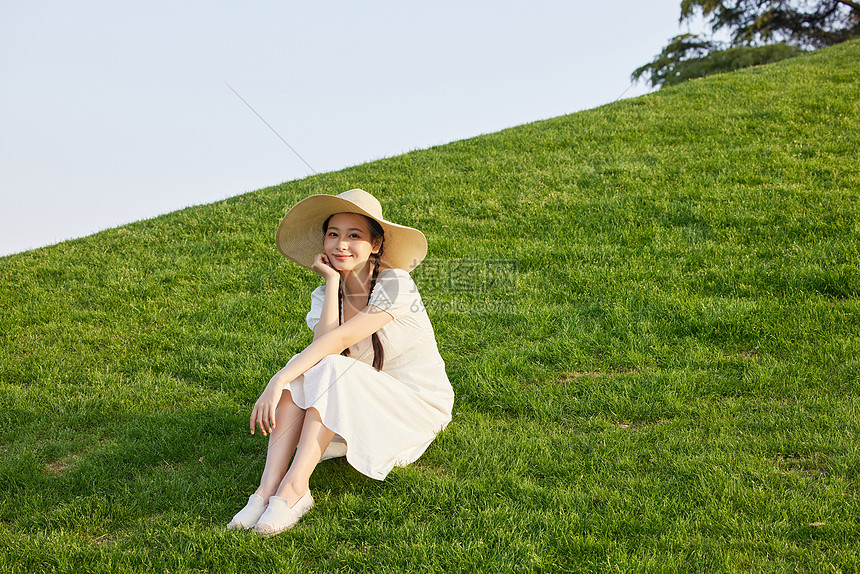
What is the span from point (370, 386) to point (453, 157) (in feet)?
30.6

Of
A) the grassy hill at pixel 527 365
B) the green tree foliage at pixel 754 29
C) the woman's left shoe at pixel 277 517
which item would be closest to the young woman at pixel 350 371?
the woman's left shoe at pixel 277 517

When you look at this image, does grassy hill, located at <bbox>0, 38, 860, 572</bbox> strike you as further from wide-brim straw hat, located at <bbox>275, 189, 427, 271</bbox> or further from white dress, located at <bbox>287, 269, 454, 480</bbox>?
wide-brim straw hat, located at <bbox>275, 189, 427, 271</bbox>

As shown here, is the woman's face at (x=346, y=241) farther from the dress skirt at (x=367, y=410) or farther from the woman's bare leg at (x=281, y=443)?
the woman's bare leg at (x=281, y=443)

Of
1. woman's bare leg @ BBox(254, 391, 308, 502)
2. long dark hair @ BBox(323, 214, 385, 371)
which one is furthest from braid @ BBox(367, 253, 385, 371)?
woman's bare leg @ BBox(254, 391, 308, 502)

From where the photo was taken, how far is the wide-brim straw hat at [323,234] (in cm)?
457

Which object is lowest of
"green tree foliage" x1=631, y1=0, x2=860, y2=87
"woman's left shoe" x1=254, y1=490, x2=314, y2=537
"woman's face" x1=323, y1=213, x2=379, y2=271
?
"woman's left shoe" x1=254, y1=490, x2=314, y2=537

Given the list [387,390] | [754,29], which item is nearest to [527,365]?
[387,390]

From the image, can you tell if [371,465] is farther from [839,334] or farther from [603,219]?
[603,219]

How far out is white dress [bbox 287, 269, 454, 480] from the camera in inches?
158

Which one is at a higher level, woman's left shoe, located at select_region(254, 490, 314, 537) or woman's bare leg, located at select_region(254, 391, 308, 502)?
woman's bare leg, located at select_region(254, 391, 308, 502)

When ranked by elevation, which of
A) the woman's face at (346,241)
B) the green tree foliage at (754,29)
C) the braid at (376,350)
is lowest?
the braid at (376,350)

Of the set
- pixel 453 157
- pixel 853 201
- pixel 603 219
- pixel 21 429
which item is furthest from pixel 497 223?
pixel 21 429

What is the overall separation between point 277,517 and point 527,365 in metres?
3.18

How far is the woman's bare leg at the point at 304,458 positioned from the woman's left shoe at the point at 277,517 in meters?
0.04
